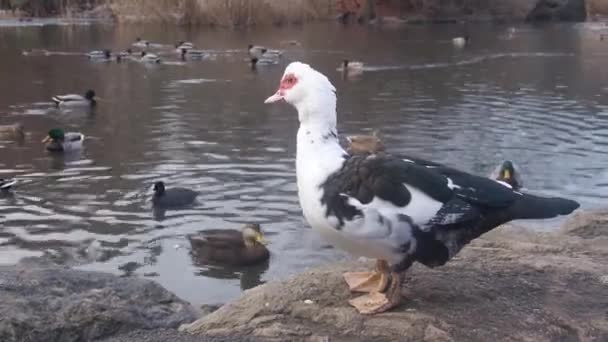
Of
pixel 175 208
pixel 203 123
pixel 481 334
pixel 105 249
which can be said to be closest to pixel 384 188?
pixel 481 334

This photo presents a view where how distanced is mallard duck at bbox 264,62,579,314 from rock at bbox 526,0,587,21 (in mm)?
52931

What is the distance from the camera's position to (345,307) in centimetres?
491

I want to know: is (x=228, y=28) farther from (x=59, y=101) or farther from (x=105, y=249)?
(x=105, y=249)

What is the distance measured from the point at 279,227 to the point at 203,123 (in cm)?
755

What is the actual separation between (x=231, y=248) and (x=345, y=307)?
182 inches

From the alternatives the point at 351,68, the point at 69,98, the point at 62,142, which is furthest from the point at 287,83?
the point at 351,68

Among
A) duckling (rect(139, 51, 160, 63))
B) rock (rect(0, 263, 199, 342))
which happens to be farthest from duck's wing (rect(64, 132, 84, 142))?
duckling (rect(139, 51, 160, 63))

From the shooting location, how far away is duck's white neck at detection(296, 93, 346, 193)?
15.4ft

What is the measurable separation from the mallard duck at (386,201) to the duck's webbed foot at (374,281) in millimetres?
63

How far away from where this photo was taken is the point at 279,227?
10.5 metres

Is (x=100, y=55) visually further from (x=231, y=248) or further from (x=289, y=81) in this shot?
(x=289, y=81)

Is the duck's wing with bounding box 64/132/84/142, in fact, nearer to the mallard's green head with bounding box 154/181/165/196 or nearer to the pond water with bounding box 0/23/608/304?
the pond water with bounding box 0/23/608/304

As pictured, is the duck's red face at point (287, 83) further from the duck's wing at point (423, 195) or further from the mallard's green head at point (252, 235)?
the mallard's green head at point (252, 235)

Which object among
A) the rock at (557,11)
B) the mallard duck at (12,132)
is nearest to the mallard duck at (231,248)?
the mallard duck at (12,132)
